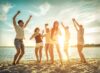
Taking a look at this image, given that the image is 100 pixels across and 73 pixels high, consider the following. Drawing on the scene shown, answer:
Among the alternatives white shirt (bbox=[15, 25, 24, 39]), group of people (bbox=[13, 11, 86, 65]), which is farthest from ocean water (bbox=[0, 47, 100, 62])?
white shirt (bbox=[15, 25, 24, 39])

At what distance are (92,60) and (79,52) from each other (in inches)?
14.1

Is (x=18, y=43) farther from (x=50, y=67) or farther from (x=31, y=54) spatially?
(x=50, y=67)

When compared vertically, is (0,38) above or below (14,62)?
above

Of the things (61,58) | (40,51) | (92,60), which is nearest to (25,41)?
(40,51)

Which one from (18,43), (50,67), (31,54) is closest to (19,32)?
(18,43)

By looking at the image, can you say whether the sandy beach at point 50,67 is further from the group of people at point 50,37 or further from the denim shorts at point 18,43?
the denim shorts at point 18,43

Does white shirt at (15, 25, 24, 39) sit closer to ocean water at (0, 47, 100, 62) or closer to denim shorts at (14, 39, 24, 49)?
denim shorts at (14, 39, 24, 49)

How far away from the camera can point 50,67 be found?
579cm

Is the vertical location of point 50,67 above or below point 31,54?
below

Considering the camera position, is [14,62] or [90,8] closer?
[14,62]

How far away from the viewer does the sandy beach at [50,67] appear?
223 inches

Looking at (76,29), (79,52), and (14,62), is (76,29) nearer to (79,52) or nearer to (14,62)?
(79,52)

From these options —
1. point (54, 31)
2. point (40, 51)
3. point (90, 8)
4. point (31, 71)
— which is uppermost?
point (90, 8)

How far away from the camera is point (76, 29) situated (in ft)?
19.9
